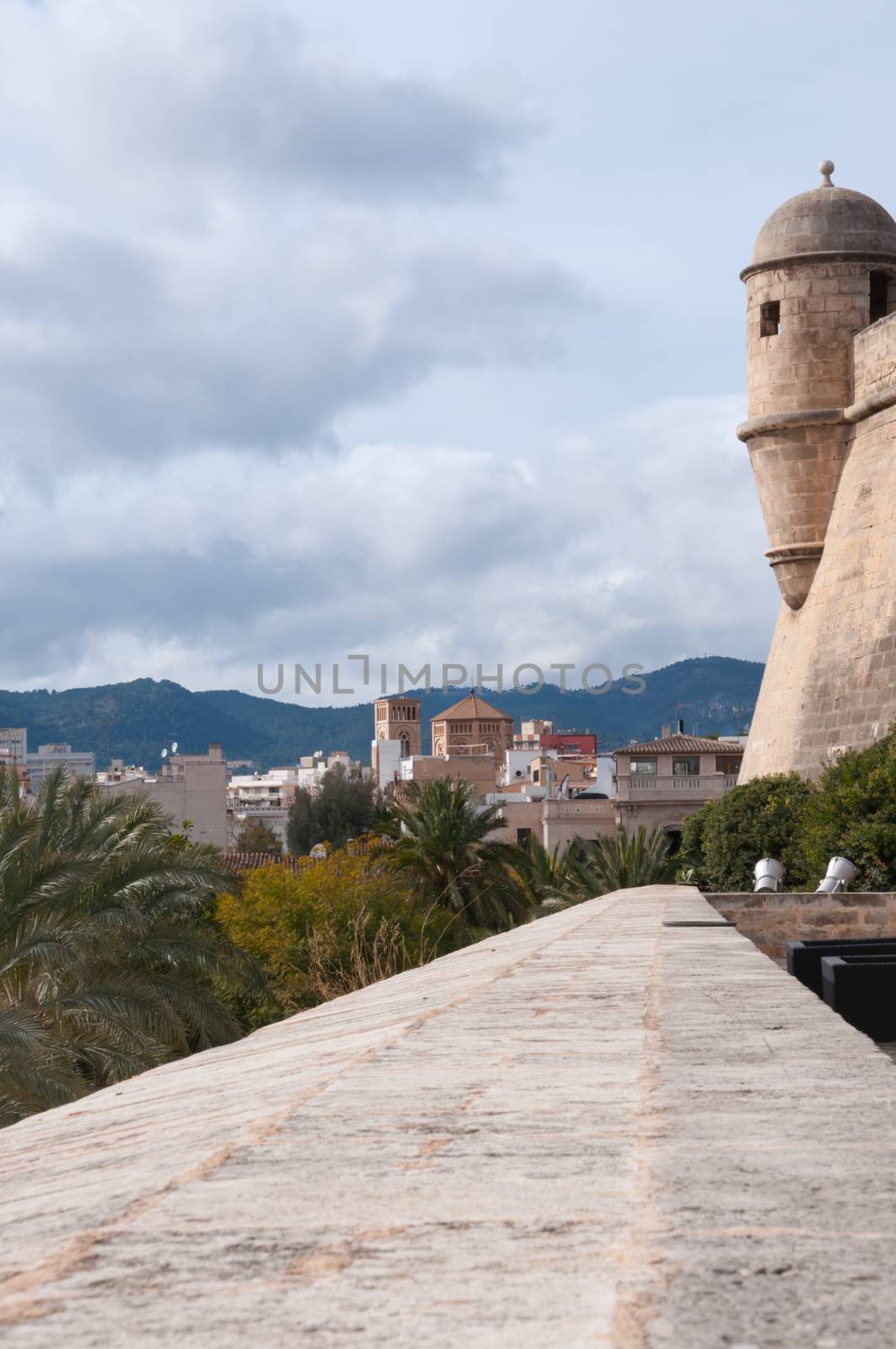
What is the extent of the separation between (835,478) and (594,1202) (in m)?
18.5

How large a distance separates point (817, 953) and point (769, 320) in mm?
14038

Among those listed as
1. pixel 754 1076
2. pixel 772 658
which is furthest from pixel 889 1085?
pixel 772 658

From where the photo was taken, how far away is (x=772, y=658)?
20.9 meters

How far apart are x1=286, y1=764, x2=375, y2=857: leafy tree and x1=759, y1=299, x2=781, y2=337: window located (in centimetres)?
3612

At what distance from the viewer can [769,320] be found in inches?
762

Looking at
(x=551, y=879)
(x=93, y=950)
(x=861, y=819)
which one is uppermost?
(x=861, y=819)

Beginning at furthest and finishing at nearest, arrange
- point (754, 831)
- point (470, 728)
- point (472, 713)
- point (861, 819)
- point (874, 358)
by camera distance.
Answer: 1. point (472, 713)
2. point (470, 728)
3. point (874, 358)
4. point (754, 831)
5. point (861, 819)

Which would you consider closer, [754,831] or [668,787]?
[754,831]

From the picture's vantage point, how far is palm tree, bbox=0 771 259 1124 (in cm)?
1141

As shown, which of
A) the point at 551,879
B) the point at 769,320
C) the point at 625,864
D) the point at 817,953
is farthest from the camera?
the point at 551,879

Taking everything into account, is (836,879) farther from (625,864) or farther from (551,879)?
(551,879)

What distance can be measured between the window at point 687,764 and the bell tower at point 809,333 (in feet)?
98.1

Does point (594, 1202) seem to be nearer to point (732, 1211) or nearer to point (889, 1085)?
point (732, 1211)

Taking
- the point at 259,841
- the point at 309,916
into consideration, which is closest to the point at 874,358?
the point at 309,916
